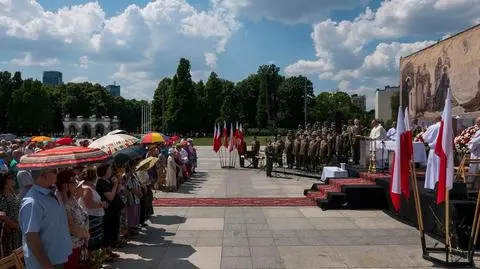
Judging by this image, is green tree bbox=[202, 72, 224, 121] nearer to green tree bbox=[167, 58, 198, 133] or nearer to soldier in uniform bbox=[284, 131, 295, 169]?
green tree bbox=[167, 58, 198, 133]

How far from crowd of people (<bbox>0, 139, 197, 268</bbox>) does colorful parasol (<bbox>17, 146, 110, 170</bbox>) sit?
151 mm

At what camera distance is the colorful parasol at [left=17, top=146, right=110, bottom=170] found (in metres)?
5.56

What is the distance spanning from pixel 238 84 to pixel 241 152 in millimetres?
84464

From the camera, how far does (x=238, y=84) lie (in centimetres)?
11606

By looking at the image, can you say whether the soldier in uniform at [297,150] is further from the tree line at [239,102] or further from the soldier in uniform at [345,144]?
the tree line at [239,102]

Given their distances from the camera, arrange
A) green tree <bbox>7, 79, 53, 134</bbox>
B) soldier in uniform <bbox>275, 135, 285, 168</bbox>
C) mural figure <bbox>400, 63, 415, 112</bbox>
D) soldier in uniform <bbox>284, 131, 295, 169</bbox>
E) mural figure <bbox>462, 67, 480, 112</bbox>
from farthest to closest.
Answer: green tree <bbox>7, 79, 53, 134</bbox>, mural figure <bbox>400, 63, 415, 112</bbox>, soldier in uniform <bbox>275, 135, 285, 168</bbox>, soldier in uniform <bbox>284, 131, 295, 169</bbox>, mural figure <bbox>462, 67, 480, 112</bbox>

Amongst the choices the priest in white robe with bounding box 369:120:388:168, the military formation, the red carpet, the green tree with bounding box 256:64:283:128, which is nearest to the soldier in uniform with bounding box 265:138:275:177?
the military formation

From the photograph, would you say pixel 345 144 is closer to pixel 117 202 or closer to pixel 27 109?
pixel 117 202

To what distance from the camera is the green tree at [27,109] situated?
318 ft

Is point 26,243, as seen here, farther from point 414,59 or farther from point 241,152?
point 414,59

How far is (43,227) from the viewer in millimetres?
4512

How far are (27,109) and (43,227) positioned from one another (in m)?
101

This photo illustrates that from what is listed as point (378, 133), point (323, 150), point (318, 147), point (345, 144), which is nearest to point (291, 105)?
point (318, 147)

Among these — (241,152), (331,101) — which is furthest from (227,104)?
(241,152)
